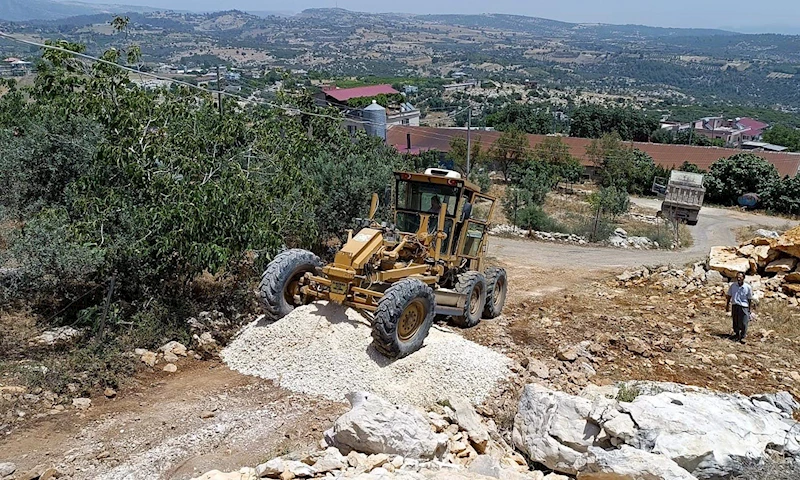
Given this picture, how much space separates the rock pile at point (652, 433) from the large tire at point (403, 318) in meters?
1.77

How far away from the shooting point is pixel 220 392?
768 cm

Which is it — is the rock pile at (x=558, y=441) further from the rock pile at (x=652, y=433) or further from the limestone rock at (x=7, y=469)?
the limestone rock at (x=7, y=469)

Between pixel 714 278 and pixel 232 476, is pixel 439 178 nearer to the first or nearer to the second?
Answer: pixel 232 476

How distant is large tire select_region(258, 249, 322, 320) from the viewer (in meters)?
9.04

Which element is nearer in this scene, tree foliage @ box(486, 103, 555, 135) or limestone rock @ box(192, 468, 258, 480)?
limestone rock @ box(192, 468, 258, 480)

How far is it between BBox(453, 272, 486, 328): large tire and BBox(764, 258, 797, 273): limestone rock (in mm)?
7337

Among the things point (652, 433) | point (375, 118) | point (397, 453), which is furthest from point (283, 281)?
point (375, 118)

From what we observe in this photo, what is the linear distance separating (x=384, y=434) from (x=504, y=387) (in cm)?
270

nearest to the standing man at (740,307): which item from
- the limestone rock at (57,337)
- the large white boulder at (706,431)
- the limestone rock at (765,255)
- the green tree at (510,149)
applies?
the large white boulder at (706,431)

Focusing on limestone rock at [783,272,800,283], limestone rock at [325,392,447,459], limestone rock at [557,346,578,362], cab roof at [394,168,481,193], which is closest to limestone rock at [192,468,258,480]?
limestone rock at [325,392,447,459]

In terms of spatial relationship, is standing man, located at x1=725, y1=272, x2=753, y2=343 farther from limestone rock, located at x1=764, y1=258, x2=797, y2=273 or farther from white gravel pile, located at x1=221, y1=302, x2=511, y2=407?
white gravel pile, located at x1=221, y1=302, x2=511, y2=407

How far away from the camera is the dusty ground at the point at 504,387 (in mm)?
6234

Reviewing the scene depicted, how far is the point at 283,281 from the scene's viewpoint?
918cm

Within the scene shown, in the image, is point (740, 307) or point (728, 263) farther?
point (728, 263)
